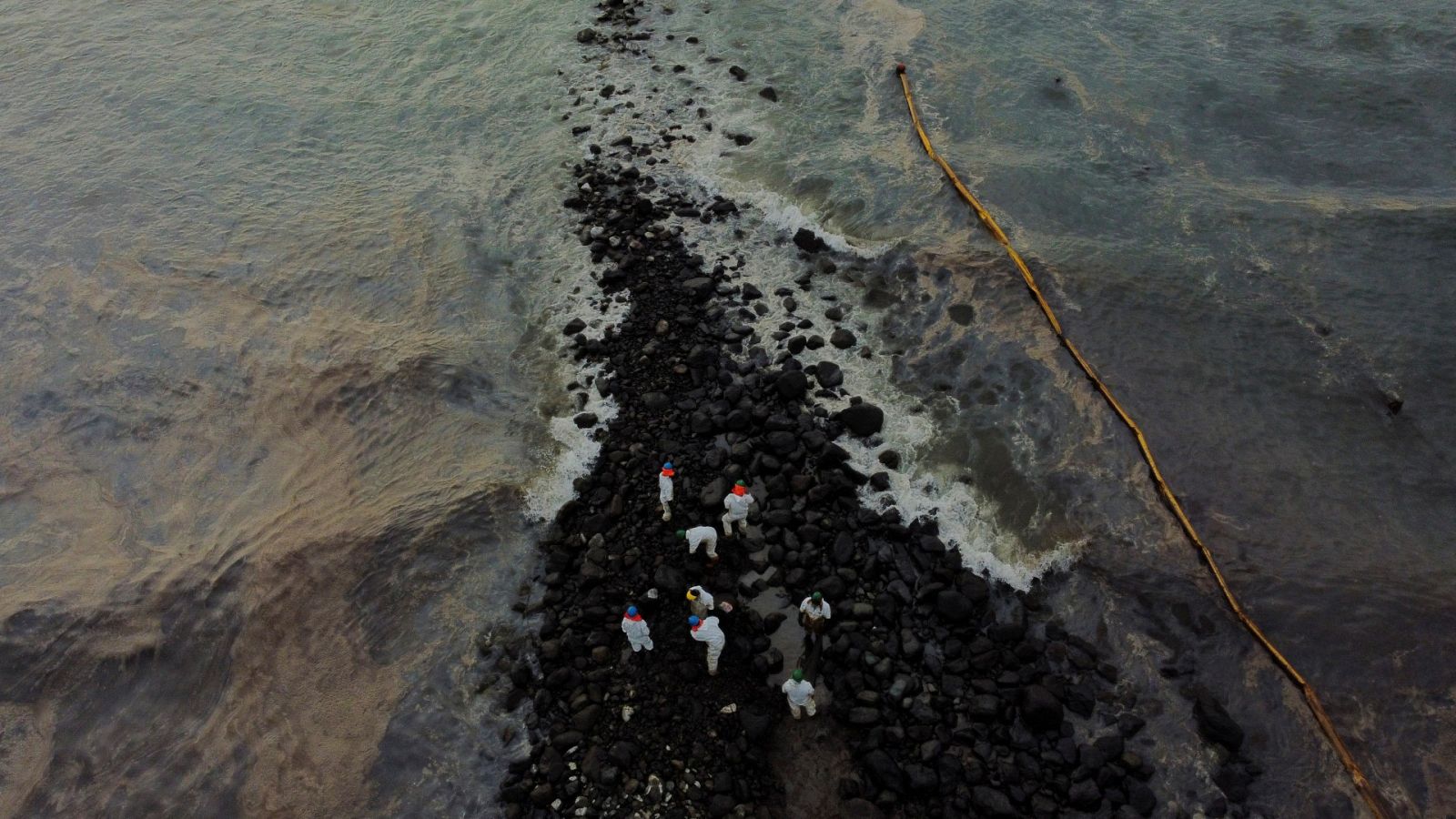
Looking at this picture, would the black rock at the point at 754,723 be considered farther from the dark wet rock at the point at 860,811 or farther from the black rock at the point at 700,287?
the black rock at the point at 700,287

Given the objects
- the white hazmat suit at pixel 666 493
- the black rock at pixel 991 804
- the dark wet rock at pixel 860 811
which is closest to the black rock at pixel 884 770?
the dark wet rock at pixel 860 811

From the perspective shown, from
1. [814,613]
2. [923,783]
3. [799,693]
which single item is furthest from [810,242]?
[923,783]

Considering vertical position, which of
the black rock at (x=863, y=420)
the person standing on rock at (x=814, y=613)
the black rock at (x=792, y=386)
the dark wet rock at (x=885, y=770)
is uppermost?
the black rock at (x=792, y=386)

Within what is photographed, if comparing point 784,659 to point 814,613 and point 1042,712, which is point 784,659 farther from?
point 1042,712

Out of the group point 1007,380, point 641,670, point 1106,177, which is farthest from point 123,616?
point 1106,177

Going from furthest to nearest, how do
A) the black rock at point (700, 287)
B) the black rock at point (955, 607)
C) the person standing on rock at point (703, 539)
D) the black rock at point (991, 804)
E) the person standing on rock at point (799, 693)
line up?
1. the black rock at point (700, 287)
2. the person standing on rock at point (703, 539)
3. the black rock at point (955, 607)
4. the person standing on rock at point (799, 693)
5. the black rock at point (991, 804)

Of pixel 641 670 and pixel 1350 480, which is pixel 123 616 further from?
pixel 1350 480

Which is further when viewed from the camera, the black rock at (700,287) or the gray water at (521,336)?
the black rock at (700,287)
